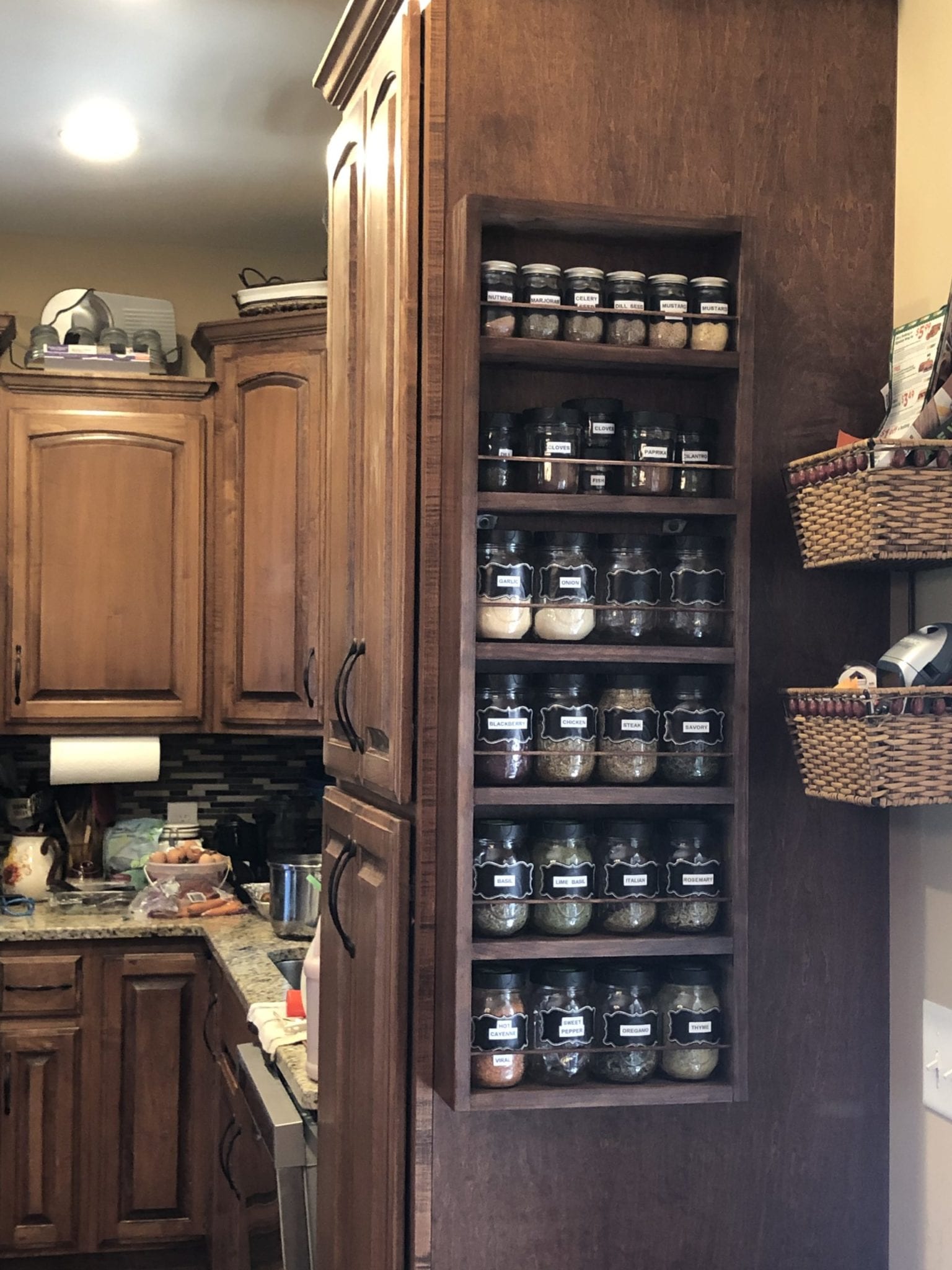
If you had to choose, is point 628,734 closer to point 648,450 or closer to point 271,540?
point 648,450

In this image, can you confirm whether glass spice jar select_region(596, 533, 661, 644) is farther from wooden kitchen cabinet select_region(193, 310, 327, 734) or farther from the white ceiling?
wooden kitchen cabinet select_region(193, 310, 327, 734)

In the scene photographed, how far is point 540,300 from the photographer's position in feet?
4.70

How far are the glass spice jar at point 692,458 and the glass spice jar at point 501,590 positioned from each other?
0.20 metres

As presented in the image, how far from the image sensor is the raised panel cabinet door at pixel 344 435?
1.83 meters

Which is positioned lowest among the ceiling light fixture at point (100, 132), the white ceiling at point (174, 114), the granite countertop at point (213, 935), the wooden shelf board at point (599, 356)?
the granite countertop at point (213, 935)

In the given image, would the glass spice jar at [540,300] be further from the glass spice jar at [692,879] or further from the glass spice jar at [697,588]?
the glass spice jar at [692,879]

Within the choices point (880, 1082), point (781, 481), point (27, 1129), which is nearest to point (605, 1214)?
point (880, 1082)

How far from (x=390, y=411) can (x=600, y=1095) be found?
796 millimetres

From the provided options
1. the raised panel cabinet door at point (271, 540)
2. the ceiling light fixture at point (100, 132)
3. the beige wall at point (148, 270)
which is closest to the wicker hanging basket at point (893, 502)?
the ceiling light fixture at point (100, 132)

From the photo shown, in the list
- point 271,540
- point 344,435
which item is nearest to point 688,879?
point 344,435

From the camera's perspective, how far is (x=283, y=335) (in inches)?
147

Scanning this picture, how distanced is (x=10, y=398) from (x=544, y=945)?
289 centimetres

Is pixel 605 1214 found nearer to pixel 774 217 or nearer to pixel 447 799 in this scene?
pixel 447 799

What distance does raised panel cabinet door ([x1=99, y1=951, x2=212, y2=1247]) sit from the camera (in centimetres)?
350
